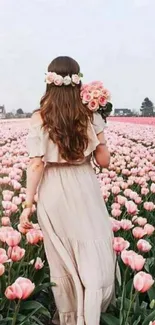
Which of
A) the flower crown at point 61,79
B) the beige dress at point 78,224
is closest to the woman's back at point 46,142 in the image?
the beige dress at point 78,224

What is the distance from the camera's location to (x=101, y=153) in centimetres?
179

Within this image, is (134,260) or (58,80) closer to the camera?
(134,260)

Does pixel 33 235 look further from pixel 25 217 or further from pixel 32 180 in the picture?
pixel 32 180

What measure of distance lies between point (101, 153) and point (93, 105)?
0.17m

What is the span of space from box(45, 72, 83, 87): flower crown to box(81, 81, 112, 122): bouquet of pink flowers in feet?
0.11

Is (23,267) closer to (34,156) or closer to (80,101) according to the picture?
(34,156)

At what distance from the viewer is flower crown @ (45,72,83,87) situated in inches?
66.7

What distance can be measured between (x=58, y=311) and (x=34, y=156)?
1.78 ft

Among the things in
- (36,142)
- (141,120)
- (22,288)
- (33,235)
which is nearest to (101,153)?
(36,142)

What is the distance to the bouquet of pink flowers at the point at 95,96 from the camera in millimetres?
1694

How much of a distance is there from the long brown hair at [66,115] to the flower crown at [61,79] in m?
0.01

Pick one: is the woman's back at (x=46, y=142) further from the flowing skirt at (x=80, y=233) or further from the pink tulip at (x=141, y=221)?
the pink tulip at (x=141, y=221)

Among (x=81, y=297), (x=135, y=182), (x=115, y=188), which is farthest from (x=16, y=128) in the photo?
(x=81, y=297)

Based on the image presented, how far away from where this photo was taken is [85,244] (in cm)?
172
